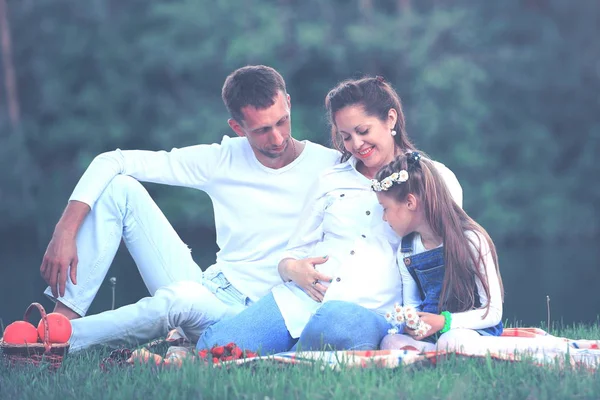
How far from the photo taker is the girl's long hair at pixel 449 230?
363cm

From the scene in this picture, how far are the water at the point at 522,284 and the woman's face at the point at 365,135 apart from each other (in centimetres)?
238

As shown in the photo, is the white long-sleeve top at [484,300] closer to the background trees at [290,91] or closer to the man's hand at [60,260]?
the man's hand at [60,260]

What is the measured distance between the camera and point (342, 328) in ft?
11.7

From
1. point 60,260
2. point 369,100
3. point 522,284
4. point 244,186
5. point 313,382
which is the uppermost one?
point 522,284

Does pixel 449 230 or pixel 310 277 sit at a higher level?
pixel 449 230

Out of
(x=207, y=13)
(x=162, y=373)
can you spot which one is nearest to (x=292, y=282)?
(x=162, y=373)

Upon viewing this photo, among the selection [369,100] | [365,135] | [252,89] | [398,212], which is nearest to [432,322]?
[398,212]

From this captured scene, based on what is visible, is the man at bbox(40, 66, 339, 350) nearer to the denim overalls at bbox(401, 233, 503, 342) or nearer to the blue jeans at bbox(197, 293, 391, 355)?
the blue jeans at bbox(197, 293, 391, 355)

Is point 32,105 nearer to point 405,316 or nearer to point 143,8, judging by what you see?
point 143,8

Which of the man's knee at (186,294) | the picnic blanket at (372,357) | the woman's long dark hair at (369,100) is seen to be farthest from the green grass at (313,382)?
the woman's long dark hair at (369,100)

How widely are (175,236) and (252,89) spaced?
31.9 inches

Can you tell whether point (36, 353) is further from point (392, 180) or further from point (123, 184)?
point (392, 180)

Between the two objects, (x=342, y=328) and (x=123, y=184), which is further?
(x=123, y=184)

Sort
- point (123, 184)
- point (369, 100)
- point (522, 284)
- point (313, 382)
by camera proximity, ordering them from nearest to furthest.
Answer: point (313, 382), point (369, 100), point (123, 184), point (522, 284)
